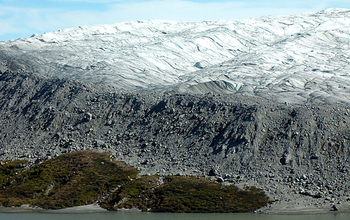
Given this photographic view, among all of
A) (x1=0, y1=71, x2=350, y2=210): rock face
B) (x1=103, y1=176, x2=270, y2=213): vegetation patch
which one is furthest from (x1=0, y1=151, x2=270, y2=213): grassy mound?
(x1=0, y1=71, x2=350, y2=210): rock face

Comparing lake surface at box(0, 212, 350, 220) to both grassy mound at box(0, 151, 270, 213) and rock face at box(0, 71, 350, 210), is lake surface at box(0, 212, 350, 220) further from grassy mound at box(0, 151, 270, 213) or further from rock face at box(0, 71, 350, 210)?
rock face at box(0, 71, 350, 210)

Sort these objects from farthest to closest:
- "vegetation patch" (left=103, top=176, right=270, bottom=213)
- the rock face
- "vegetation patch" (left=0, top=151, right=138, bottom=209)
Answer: "vegetation patch" (left=0, top=151, right=138, bottom=209), the rock face, "vegetation patch" (left=103, top=176, right=270, bottom=213)

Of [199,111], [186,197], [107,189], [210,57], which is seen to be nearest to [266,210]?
[186,197]

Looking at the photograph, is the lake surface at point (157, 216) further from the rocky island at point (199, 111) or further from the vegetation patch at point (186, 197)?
the rocky island at point (199, 111)

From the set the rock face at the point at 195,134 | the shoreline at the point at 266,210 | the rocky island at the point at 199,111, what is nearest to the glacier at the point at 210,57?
the rocky island at the point at 199,111

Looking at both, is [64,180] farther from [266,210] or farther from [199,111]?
[266,210]

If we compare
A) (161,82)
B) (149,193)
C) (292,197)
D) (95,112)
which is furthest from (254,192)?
(161,82)

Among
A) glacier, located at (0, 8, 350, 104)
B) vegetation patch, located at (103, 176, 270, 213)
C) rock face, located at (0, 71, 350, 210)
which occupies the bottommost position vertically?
vegetation patch, located at (103, 176, 270, 213)

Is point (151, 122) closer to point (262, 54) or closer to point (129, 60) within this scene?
point (129, 60)
